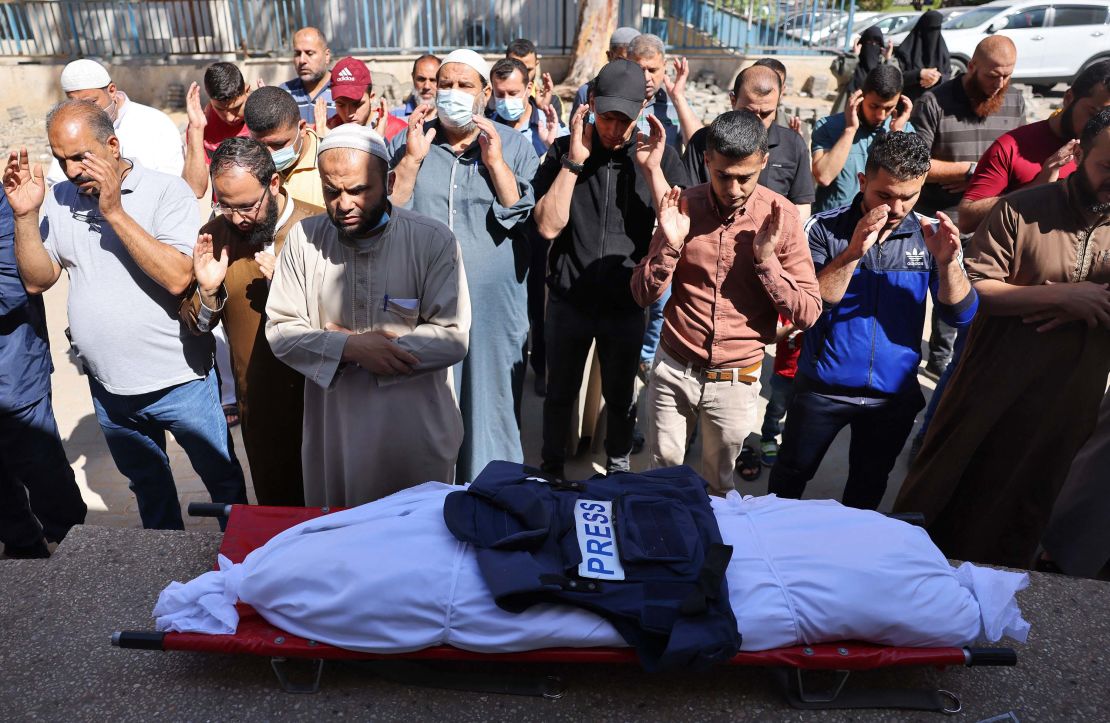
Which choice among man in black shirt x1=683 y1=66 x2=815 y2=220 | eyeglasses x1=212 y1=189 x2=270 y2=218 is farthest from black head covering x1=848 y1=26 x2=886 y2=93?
eyeglasses x1=212 y1=189 x2=270 y2=218

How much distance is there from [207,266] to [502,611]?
175 cm

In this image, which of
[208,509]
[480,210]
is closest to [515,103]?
[480,210]

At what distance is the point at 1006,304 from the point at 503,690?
2342mm

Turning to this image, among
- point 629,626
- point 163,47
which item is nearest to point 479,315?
point 629,626

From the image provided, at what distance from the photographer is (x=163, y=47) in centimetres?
1358

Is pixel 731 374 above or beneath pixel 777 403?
above

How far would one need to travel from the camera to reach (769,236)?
2.97m

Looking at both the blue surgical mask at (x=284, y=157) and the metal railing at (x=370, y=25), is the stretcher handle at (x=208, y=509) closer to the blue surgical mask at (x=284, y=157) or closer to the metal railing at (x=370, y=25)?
the blue surgical mask at (x=284, y=157)

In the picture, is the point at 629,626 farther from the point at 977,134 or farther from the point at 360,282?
the point at 977,134

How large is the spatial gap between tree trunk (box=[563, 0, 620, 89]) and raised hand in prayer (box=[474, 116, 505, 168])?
28.7 feet

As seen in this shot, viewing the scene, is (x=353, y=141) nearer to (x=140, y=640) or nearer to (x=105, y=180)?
(x=105, y=180)

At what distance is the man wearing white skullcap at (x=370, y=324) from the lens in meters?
2.80

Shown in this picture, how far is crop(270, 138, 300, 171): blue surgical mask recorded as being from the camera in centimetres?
386

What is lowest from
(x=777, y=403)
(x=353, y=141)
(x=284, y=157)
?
(x=777, y=403)
